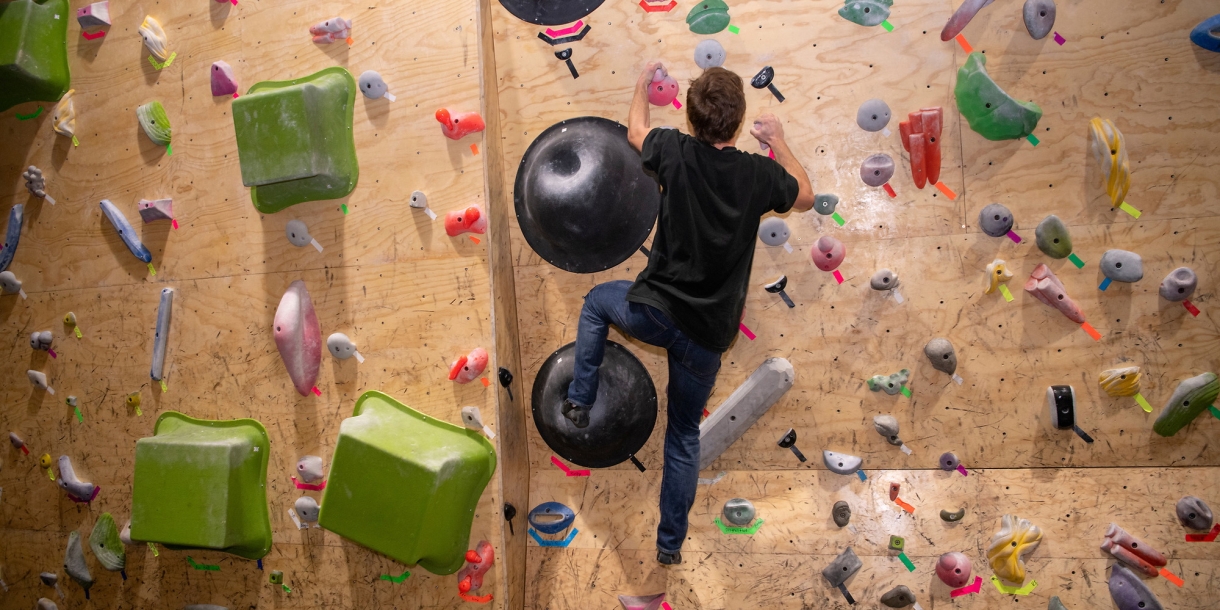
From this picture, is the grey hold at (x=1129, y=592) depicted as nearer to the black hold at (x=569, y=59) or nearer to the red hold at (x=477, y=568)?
the red hold at (x=477, y=568)

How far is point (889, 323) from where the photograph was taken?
9.91 feet

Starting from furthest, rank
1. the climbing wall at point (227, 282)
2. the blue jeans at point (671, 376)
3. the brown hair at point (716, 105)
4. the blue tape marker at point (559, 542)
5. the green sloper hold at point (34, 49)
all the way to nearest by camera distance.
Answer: the green sloper hold at point (34, 49)
the blue tape marker at point (559, 542)
the climbing wall at point (227, 282)
the blue jeans at point (671, 376)
the brown hair at point (716, 105)

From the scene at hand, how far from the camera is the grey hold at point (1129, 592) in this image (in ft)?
9.41

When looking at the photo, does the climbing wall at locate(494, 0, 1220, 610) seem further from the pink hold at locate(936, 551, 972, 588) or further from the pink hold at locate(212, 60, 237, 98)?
the pink hold at locate(212, 60, 237, 98)

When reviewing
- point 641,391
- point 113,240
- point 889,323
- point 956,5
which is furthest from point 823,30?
point 113,240

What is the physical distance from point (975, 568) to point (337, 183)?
9.80ft

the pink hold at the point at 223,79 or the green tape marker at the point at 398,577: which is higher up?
the pink hold at the point at 223,79

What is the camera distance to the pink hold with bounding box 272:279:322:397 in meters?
3.03

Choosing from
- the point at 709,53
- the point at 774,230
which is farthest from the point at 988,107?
the point at 709,53

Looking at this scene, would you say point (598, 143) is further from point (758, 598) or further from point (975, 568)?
point (975, 568)

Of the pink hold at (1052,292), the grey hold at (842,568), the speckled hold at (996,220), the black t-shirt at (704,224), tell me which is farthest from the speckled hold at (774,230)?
the grey hold at (842,568)

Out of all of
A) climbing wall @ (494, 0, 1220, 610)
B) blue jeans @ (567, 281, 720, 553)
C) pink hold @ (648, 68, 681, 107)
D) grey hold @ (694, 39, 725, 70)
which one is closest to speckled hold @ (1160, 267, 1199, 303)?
climbing wall @ (494, 0, 1220, 610)

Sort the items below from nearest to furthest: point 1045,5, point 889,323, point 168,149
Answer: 1. point 1045,5
2. point 889,323
3. point 168,149

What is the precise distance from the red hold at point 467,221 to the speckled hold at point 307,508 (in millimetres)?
1294
